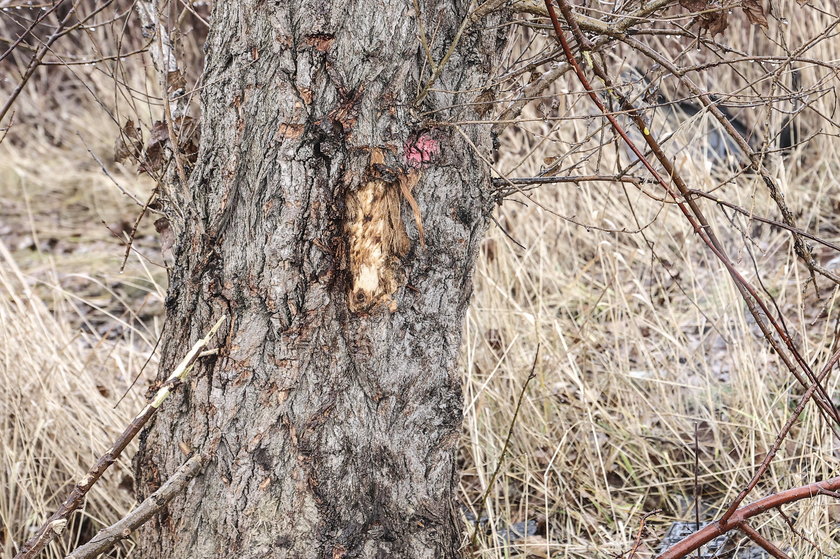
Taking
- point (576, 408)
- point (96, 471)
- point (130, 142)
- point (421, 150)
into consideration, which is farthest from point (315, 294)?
point (576, 408)

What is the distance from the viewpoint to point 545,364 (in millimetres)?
2584

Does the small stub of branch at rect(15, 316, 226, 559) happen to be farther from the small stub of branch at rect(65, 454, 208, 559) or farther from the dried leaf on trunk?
the dried leaf on trunk

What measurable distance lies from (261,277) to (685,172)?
9.62 ft

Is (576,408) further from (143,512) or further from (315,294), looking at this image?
(143,512)

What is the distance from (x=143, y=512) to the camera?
1.45 m

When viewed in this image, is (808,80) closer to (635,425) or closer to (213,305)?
(635,425)

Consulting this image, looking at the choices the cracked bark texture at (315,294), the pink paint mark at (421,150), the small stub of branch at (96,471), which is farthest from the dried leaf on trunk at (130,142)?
the pink paint mark at (421,150)

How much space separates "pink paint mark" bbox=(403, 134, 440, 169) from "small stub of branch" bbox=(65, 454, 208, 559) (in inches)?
27.0

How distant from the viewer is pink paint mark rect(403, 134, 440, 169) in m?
1.43

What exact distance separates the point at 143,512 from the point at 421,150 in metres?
0.84

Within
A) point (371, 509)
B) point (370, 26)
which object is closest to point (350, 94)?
point (370, 26)

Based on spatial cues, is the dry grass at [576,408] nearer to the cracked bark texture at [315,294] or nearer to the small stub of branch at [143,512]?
the cracked bark texture at [315,294]

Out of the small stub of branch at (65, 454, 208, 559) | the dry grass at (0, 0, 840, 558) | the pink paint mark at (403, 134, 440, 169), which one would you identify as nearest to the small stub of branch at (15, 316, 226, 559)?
the small stub of branch at (65, 454, 208, 559)

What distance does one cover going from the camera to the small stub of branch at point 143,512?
4.60ft
